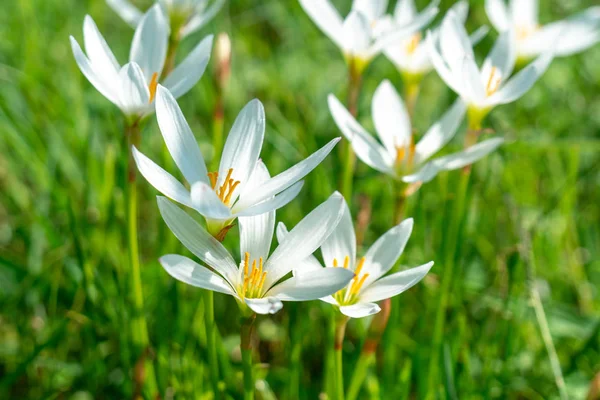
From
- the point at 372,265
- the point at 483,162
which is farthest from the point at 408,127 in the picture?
the point at 483,162

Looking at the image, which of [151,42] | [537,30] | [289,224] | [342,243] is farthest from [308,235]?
[537,30]

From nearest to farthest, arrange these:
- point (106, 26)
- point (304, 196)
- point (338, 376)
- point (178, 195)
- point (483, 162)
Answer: point (178, 195) → point (338, 376) → point (304, 196) → point (483, 162) → point (106, 26)

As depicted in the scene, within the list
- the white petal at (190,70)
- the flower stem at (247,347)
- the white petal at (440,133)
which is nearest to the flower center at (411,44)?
the white petal at (440,133)

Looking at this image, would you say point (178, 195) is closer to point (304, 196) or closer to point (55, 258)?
point (55, 258)

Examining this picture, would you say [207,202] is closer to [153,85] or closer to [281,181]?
[281,181]

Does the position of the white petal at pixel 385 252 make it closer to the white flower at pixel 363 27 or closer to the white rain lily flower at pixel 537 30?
the white flower at pixel 363 27

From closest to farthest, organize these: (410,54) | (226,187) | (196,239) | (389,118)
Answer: (196,239) → (226,187) → (389,118) → (410,54)
